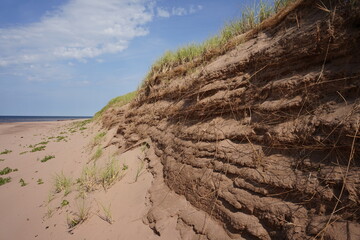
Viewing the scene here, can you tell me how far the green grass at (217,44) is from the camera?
4269 mm

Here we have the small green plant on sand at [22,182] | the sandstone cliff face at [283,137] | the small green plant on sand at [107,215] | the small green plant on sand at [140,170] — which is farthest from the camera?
the small green plant on sand at [22,182]

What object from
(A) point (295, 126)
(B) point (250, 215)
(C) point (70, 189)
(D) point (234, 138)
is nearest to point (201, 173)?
(D) point (234, 138)

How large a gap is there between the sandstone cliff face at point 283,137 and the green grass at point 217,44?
0.72 metres

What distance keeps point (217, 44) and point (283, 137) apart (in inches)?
123

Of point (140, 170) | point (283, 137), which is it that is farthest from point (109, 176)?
point (283, 137)

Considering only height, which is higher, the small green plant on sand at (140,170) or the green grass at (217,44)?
the green grass at (217,44)

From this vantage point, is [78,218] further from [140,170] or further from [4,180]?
[4,180]

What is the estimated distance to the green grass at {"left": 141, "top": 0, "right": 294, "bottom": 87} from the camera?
4269 mm

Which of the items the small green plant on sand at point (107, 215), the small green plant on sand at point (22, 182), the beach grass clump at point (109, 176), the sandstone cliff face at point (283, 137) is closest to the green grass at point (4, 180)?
the small green plant on sand at point (22, 182)

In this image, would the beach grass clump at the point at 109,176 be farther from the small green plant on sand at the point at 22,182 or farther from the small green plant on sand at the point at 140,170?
the small green plant on sand at the point at 22,182

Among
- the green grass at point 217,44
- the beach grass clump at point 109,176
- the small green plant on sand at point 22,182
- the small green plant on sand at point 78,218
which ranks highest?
the green grass at point 217,44

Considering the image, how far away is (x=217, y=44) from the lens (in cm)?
489

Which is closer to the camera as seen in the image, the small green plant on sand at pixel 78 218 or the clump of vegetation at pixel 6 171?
the small green plant on sand at pixel 78 218

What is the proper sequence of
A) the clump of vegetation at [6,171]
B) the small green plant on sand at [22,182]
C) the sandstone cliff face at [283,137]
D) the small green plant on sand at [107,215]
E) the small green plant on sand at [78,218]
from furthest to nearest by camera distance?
the clump of vegetation at [6,171]
the small green plant on sand at [22,182]
the small green plant on sand at [78,218]
the small green plant on sand at [107,215]
the sandstone cliff face at [283,137]
